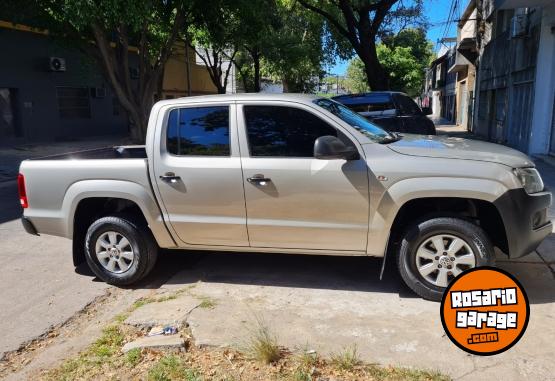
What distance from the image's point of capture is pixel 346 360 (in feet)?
10.5

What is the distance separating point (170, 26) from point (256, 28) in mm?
2665

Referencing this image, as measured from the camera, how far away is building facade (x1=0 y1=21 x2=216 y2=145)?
18219 millimetres

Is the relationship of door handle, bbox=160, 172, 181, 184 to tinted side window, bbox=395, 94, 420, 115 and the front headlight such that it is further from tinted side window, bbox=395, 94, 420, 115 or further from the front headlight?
tinted side window, bbox=395, 94, 420, 115

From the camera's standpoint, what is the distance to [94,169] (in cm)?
466

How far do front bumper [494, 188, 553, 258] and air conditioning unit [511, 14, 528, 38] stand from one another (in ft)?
36.9

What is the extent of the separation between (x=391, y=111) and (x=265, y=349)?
820 centimetres

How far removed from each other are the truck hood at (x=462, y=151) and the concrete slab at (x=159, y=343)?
2.29m

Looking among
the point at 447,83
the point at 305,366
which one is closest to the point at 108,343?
the point at 305,366

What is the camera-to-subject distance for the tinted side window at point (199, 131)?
4.45m

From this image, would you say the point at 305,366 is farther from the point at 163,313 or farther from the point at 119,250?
the point at 119,250

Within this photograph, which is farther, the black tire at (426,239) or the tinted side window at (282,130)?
the tinted side window at (282,130)

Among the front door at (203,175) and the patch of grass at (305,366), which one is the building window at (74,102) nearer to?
the front door at (203,175)

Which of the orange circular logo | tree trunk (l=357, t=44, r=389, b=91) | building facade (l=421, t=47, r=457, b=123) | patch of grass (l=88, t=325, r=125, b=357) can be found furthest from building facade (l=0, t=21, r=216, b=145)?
building facade (l=421, t=47, r=457, b=123)

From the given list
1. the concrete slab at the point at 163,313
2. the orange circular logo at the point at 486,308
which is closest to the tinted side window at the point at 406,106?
the concrete slab at the point at 163,313
